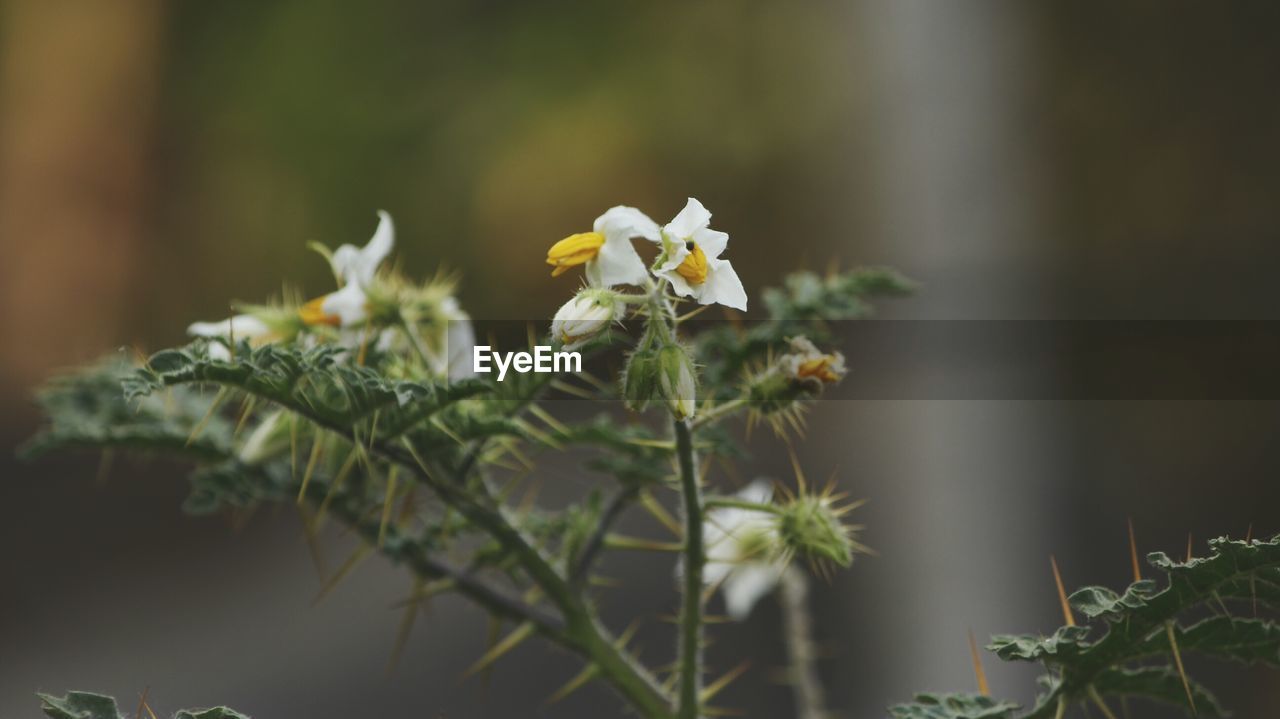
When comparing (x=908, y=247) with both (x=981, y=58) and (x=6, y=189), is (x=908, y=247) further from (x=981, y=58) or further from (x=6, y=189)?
(x=6, y=189)

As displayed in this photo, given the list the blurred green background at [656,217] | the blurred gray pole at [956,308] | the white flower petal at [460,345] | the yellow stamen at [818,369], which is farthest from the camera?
the blurred gray pole at [956,308]

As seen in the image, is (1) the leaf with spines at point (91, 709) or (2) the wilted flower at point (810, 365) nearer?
(1) the leaf with spines at point (91, 709)

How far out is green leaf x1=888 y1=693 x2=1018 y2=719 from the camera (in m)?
0.37

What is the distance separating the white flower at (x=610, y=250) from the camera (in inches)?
15.6

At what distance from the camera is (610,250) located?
404mm

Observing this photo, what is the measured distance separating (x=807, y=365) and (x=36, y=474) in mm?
2070

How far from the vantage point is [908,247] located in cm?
187

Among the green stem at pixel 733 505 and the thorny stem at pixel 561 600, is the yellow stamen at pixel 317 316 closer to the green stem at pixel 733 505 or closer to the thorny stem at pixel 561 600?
the thorny stem at pixel 561 600

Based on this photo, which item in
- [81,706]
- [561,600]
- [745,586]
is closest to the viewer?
[81,706]

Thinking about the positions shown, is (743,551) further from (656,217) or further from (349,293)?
(656,217)

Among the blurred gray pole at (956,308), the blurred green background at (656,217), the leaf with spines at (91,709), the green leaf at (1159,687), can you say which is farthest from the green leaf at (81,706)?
the blurred gray pole at (956,308)

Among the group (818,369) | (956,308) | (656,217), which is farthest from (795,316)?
(656,217)

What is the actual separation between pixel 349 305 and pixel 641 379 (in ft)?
0.54

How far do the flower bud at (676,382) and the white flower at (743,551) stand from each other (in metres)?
0.06
